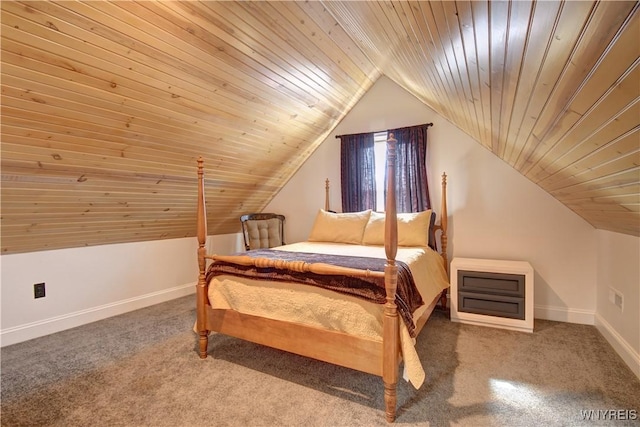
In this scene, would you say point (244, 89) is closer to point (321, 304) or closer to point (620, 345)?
point (321, 304)

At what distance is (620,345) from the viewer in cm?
209

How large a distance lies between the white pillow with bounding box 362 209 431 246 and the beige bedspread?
17.5 inches

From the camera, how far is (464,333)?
8.32 feet

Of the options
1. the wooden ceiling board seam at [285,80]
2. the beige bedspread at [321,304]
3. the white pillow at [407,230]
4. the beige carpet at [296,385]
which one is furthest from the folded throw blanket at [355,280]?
the wooden ceiling board seam at [285,80]

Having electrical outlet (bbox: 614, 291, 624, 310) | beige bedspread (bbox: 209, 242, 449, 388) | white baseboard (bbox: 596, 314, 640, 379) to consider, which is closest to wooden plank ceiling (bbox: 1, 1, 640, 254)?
electrical outlet (bbox: 614, 291, 624, 310)

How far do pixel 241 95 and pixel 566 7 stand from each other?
220cm

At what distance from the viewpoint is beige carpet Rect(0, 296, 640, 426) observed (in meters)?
1.52

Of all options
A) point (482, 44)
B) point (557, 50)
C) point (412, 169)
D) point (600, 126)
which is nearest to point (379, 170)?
point (412, 169)

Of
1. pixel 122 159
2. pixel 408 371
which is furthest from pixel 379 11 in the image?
pixel 122 159

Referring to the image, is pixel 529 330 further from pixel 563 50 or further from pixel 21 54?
pixel 21 54

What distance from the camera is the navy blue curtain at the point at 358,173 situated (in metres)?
3.61

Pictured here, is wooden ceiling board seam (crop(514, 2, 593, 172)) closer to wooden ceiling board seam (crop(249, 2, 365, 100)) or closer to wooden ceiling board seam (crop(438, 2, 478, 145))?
wooden ceiling board seam (crop(438, 2, 478, 145))

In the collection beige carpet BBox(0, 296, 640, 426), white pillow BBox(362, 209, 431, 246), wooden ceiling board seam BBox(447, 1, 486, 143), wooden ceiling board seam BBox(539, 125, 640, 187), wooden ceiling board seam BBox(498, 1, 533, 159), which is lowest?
beige carpet BBox(0, 296, 640, 426)

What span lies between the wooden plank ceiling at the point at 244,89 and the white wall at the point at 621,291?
149mm
